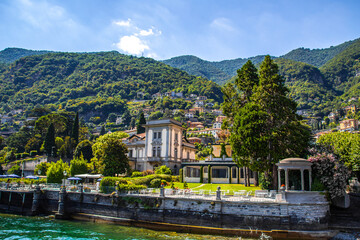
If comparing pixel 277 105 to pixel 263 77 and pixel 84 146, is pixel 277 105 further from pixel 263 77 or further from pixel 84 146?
pixel 84 146

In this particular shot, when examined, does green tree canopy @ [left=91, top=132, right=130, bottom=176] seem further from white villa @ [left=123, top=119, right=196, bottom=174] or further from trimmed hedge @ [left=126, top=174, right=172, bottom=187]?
white villa @ [left=123, top=119, right=196, bottom=174]

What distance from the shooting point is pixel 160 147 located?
5281 centimetres

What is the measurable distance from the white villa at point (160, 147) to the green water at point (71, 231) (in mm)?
23383

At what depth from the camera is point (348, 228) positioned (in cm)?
2419

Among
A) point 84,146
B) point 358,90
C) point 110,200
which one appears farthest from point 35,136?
point 358,90

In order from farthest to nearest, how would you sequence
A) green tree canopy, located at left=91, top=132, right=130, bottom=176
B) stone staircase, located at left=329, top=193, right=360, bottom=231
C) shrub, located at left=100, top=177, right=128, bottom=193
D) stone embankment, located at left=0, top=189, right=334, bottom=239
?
green tree canopy, located at left=91, top=132, right=130, bottom=176 → shrub, located at left=100, top=177, right=128, bottom=193 → stone staircase, located at left=329, top=193, right=360, bottom=231 → stone embankment, located at left=0, top=189, right=334, bottom=239

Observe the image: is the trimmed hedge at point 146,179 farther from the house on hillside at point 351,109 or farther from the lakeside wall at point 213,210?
the house on hillside at point 351,109

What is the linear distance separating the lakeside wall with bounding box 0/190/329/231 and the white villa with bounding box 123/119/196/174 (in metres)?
20.6

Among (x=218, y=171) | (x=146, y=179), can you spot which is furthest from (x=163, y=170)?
(x=218, y=171)

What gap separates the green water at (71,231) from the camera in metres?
23.3

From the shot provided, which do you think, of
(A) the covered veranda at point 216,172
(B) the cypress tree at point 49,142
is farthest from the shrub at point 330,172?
(B) the cypress tree at point 49,142

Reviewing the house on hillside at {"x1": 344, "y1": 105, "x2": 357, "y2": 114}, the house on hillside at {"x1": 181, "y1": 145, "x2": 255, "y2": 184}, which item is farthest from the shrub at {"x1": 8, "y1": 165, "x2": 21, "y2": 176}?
the house on hillside at {"x1": 344, "y1": 105, "x2": 357, "y2": 114}

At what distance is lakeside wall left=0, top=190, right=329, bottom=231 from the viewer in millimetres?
23094

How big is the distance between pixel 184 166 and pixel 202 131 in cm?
10725
